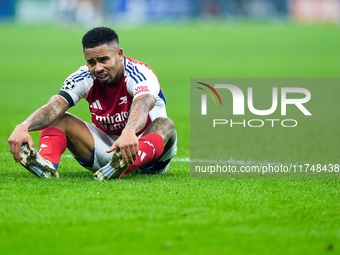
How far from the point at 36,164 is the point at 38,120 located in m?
0.38

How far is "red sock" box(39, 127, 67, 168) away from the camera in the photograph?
20.0ft

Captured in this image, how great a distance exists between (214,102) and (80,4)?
32398mm

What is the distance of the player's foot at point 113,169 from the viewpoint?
5.77 metres

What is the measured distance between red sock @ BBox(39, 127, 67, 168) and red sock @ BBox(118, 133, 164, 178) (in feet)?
1.96

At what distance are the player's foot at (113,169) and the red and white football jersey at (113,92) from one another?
59 centimetres

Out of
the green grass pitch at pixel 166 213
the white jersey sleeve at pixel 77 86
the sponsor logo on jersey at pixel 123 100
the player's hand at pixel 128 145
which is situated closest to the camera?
the green grass pitch at pixel 166 213

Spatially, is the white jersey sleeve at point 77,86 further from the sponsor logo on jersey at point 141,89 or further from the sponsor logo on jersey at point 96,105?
the sponsor logo on jersey at point 141,89

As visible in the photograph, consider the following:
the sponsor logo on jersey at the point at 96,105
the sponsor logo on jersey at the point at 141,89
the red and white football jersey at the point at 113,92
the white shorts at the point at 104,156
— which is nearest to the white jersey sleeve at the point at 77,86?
the red and white football jersey at the point at 113,92

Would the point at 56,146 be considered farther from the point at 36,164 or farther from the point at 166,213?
the point at 166,213

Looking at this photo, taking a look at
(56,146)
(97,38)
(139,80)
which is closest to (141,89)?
(139,80)

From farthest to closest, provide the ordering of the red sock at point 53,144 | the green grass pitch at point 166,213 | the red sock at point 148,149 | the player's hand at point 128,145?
the red sock at point 53,144 → the red sock at point 148,149 → the player's hand at point 128,145 → the green grass pitch at point 166,213

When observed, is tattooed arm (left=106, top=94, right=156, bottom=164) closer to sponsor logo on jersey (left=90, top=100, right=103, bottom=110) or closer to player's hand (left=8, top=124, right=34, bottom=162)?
sponsor logo on jersey (left=90, top=100, right=103, bottom=110)

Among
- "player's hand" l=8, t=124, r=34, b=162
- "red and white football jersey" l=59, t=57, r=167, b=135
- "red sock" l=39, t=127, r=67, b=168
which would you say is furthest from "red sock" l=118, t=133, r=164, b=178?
"player's hand" l=8, t=124, r=34, b=162

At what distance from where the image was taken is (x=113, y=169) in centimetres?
587
